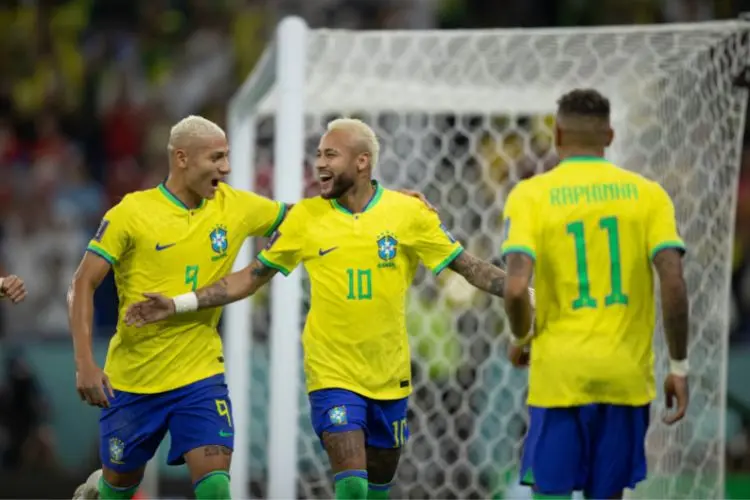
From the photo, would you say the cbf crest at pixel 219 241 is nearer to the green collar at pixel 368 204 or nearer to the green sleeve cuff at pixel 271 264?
the green sleeve cuff at pixel 271 264

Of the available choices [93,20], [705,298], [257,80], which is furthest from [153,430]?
[93,20]

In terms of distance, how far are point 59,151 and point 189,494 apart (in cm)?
349

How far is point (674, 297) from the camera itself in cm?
434

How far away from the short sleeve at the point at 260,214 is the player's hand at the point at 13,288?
90cm

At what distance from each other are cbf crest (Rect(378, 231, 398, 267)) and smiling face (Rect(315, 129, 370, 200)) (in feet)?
0.76

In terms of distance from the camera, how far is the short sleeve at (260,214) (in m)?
5.57

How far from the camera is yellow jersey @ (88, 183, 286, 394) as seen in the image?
5.35 meters

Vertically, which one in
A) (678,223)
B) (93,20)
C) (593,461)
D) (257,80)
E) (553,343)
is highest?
(93,20)

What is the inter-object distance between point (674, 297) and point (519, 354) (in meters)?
0.60

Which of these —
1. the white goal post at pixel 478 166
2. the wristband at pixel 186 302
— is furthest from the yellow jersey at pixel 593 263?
the white goal post at pixel 478 166

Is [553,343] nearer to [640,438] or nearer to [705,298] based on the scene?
[640,438]

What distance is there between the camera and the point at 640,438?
4.46 meters

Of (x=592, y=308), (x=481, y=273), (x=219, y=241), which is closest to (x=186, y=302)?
(x=219, y=241)

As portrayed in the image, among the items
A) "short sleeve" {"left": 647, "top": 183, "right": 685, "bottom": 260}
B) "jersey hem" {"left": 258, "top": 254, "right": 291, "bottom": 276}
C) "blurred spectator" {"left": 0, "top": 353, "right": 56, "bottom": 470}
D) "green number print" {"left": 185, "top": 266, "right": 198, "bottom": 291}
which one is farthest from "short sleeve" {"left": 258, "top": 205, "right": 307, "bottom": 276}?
"blurred spectator" {"left": 0, "top": 353, "right": 56, "bottom": 470}
